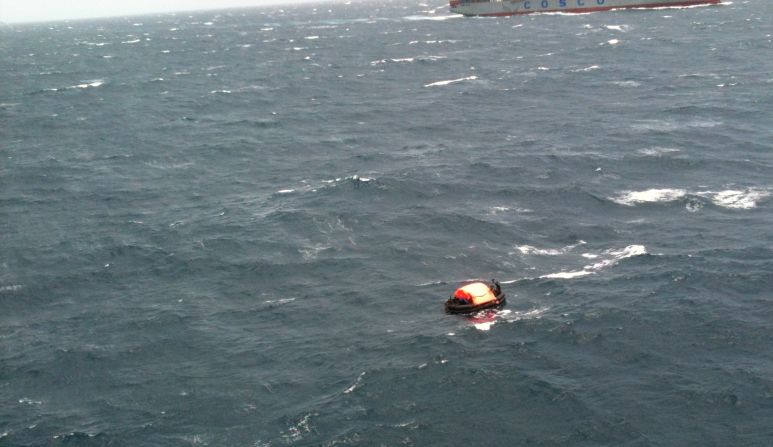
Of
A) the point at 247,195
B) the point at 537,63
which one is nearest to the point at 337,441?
the point at 247,195

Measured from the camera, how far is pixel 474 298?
53000 mm

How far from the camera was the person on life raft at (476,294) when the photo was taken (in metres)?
53.1

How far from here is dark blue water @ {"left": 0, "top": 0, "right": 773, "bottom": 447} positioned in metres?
43.0

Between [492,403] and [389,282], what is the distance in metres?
18.6

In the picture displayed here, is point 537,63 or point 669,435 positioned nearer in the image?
point 669,435

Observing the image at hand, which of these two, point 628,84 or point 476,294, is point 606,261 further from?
point 628,84

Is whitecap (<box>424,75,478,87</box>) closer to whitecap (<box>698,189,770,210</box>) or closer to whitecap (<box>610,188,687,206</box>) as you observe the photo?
whitecap (<box>610,188,687,206</box>)

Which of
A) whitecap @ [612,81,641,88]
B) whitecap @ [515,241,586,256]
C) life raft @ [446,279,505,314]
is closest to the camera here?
life raft @ [446,279,505,314]

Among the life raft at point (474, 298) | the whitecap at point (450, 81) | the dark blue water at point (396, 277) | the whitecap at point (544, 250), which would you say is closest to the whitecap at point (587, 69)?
the whitecap at point (450, 81)

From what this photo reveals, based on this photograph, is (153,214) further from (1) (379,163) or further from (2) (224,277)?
(1) (379,163)

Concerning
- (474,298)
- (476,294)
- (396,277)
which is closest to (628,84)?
(396,277)

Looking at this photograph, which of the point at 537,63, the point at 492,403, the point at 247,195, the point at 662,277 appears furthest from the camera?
the point at 537,63

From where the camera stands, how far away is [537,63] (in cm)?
Result: 17125

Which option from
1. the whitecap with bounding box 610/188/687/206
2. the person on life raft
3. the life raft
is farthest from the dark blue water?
the person on life raft
